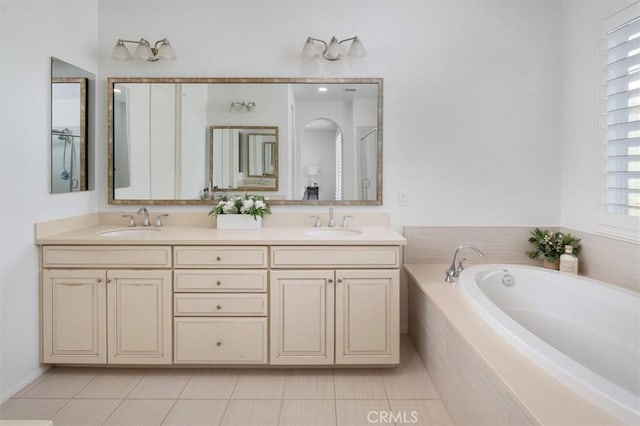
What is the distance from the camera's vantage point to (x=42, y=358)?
2531mm

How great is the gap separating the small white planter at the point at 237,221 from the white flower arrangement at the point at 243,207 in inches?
1.1

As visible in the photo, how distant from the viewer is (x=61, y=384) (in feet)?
8.06

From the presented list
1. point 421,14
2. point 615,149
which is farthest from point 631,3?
point 421,14

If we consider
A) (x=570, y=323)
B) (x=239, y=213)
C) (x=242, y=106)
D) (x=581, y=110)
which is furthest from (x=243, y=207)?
(x=581, y=110)

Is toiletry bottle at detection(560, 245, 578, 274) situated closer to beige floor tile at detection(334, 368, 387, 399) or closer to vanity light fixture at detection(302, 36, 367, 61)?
beige floor tile at detection(334, 368, 387, 399)

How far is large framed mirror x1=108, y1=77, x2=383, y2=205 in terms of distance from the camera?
307 cm

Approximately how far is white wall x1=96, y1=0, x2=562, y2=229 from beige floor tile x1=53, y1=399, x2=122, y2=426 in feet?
5.98

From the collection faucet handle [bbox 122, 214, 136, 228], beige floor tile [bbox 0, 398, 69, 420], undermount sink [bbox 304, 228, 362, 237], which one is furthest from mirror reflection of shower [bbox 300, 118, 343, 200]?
beige floor tile [bbox 0, 398, 69, 420]

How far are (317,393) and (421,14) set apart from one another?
8.66ft

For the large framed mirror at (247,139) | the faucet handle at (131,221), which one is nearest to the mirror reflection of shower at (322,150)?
the large framed mirror at (247,139)

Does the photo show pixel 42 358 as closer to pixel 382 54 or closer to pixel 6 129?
pixel 6 129

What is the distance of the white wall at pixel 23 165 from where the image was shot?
2258mm

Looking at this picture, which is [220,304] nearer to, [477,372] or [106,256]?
[106,256]

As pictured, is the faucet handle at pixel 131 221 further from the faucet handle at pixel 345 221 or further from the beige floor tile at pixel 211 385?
the faucet handle at pixel 345 221
